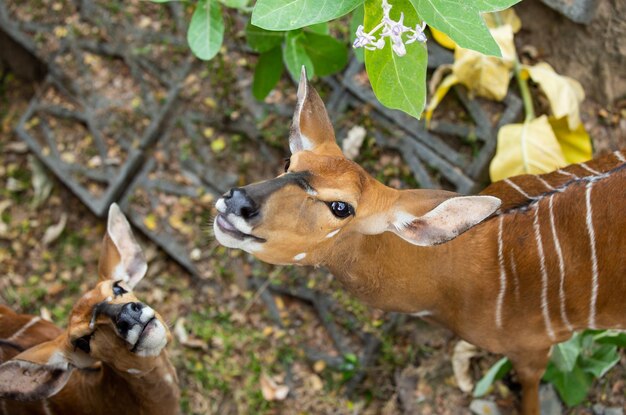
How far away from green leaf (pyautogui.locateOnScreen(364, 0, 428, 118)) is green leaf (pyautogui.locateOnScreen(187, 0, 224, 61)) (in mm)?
938

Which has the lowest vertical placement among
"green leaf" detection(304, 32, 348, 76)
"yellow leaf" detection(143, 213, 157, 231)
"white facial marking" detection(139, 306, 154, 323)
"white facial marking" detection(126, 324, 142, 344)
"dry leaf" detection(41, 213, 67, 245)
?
"dry leaf" detection(41, 213, 67, 245)

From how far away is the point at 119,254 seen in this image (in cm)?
320

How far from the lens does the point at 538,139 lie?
11.8 feet

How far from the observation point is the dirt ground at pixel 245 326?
12.5ft

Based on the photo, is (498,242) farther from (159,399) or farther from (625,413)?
(159,399)

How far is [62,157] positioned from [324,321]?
234cm

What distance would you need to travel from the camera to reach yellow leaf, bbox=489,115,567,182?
356cm

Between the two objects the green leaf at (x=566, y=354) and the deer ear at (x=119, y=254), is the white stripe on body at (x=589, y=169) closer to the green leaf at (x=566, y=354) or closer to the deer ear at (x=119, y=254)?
the green leaf at (x=566, y=354)

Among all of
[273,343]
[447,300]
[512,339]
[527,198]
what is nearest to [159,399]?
[273,343]

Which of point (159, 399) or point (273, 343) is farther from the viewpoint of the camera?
point (273, 343)

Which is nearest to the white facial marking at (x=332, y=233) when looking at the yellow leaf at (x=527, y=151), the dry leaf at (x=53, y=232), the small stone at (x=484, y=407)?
the yellow leaf at (x=527, y=151)

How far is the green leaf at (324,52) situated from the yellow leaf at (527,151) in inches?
38.9

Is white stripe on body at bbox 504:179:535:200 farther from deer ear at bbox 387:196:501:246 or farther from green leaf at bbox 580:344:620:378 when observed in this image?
green leaf at bbox 580:344:620:378

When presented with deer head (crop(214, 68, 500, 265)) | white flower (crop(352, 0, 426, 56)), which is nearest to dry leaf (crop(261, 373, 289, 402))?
deer head (crop(214, 68, 500, 265))
